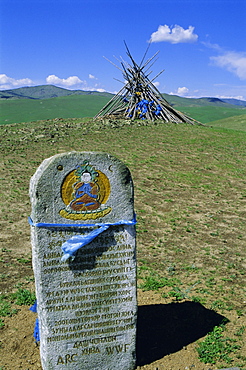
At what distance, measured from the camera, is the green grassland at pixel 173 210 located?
6039 millimetres

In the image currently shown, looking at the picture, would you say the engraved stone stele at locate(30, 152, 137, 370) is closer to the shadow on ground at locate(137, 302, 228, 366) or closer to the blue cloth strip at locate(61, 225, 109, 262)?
the blue cloth strip at locate(61, 225, 109, 262)

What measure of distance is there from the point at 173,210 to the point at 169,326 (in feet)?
16.6

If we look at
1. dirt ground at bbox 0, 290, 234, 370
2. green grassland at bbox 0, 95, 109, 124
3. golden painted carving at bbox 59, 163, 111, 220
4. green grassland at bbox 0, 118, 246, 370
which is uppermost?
green grassland at bbox 0, 95, 109, 124

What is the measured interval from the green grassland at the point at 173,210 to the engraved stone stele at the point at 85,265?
1.98 ft

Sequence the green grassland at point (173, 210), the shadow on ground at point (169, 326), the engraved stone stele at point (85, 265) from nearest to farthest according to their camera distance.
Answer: the engraved stone stele at point (85, 265) < the shadow on ground at point (169, 326) < the green grassland at point (173, 210)

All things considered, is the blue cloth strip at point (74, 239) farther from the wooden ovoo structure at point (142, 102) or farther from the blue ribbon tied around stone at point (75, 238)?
the wooden ovoo structure at point (142, 102)

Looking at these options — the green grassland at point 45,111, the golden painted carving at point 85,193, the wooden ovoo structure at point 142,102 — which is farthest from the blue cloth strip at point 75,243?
the green grassland at point 45,111

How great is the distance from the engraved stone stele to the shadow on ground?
0.40 metres

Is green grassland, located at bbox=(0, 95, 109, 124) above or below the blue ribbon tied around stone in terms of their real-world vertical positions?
above

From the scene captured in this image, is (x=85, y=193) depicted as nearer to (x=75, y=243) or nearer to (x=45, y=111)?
(x=75, y=243)

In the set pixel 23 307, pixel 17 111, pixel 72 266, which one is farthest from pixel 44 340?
pixel 17 111

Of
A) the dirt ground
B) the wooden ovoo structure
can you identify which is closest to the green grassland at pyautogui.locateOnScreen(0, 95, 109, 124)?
the wooden ovoo structure

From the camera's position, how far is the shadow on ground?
16.1 ft

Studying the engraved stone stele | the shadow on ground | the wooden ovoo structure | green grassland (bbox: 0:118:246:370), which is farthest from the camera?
the wooden ovoo structure
